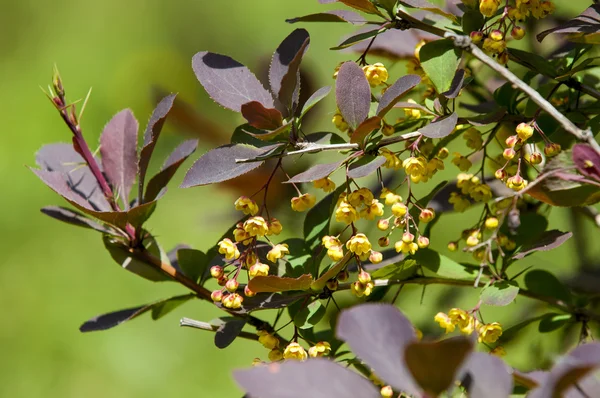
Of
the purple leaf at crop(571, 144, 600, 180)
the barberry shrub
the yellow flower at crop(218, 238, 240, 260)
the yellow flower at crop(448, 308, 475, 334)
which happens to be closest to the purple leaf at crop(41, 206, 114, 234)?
the barberry shrub

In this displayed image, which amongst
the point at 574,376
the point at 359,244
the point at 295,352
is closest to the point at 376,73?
the point at 359,244

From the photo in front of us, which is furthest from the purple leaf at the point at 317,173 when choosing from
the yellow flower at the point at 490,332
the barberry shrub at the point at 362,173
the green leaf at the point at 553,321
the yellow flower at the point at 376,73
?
the green leaf at the point at 553,321

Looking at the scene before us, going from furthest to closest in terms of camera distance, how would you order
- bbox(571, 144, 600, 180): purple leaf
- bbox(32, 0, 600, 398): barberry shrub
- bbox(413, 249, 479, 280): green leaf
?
bbox(413, 249, 479, 280): green leaf < bbox(32, 0, 600, 398): barberry shrub < bbox(571, 144, 600, 180): purple leaf

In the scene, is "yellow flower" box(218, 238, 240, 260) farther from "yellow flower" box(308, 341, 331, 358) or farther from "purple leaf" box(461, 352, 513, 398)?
"purple leaf" box(461, 352, 513, 398)

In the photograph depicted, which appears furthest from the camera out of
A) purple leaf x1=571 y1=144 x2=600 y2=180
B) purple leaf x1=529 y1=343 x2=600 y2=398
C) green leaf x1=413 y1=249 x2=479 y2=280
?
green leaf x1=413 y1=249 x2=479 y2=280

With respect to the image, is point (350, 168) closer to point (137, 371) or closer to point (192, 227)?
point (137, 371)

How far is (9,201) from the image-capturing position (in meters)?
2.49

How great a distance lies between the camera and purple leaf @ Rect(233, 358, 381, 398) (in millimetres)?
414

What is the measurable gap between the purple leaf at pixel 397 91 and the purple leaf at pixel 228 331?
0.25 metres

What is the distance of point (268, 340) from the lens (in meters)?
0.70

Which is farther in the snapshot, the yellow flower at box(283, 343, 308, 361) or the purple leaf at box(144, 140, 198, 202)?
the purple leaf at box(144, 140, 198, 202)

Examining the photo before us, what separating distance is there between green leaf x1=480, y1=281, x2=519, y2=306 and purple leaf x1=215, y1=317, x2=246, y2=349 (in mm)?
237

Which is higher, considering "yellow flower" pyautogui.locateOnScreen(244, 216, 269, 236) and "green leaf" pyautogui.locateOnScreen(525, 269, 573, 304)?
"yellow flower" pyautogui.locateOnScreen(244, 216, 269, 236)

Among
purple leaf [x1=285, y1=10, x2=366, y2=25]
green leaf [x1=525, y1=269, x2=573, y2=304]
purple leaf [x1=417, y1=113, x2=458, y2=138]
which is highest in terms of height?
purple leaf [x1=285, y1=10, x2=366, y2=25]
